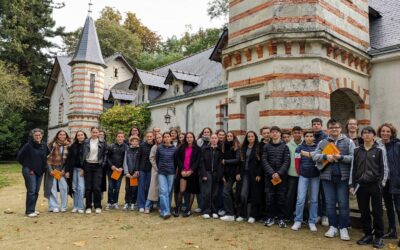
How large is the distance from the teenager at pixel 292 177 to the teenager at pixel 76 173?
4.74 metres

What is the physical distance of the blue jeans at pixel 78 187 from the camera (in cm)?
802

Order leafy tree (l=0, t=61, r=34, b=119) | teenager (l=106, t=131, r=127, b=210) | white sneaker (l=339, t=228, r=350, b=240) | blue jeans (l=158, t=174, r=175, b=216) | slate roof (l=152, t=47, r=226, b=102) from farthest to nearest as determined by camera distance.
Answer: leafy tree (l=0, t=61, r=34, b=119) → slate roof (l=152, t=47, r=226, b=102) → teenager (l=106, t=131, r=127, b=210) → blue jeans (l=158, t=174, r=175, b=216) → white sneaker (l=339, t=228, r=350, b=240)

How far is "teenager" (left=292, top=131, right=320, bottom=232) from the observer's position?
20.7 ft

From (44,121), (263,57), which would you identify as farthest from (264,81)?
(44,121)

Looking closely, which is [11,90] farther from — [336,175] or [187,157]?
[336,175]

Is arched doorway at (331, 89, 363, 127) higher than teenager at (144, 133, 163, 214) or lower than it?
higher

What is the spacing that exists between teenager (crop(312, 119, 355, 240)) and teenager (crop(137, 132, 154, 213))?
397 cm

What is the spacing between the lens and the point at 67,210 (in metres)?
8.29

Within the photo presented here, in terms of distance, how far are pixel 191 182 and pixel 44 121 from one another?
29.4 meters

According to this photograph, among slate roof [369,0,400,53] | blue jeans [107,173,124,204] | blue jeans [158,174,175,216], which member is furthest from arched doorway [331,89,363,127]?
blue jeans [107,173,124,204]

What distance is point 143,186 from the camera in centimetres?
823

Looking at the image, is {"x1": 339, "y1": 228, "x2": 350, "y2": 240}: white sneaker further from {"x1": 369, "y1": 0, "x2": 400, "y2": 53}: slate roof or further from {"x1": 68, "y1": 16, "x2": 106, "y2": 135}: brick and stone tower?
{"x1": 68, "y1": 16, "x2": 106, "y2": 135}: brick and stone tower

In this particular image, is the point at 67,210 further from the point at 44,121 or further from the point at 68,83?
the point at 44,121

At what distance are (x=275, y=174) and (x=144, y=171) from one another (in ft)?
10.8
